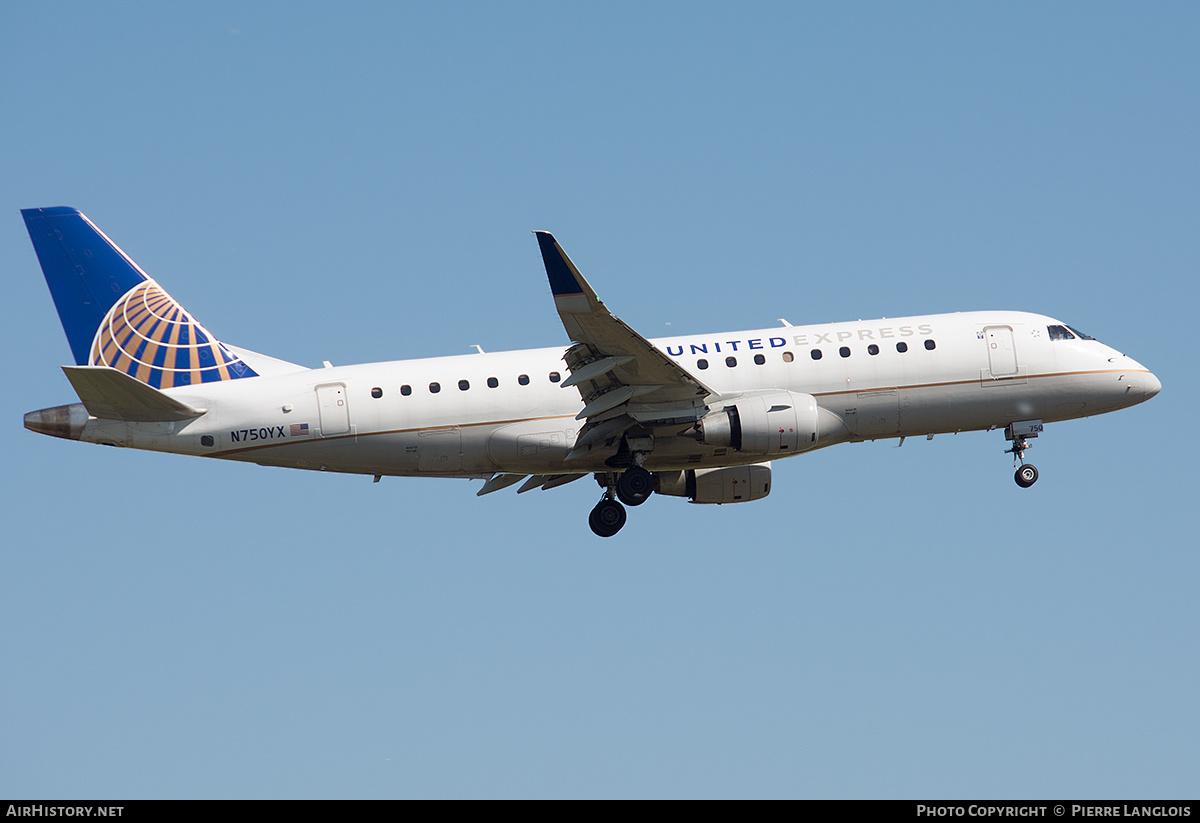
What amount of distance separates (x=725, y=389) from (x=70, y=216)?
754 inches

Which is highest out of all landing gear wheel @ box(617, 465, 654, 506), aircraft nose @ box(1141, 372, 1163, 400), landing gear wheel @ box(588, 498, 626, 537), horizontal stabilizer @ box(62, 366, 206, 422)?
aircraft nose @ box(1141, 372, 1163, 400)

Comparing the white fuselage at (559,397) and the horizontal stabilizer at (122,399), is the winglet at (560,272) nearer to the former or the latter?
the white fuselage at (559,397)

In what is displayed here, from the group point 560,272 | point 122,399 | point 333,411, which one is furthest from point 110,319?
point 560,272

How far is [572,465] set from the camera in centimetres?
3697

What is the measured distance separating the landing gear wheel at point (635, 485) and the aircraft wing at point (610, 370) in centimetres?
145

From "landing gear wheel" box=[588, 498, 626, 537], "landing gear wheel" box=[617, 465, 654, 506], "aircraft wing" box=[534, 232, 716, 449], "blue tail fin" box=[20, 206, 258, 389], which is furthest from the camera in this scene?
"landing gear wheel" box=[588, 498, 626, 537]

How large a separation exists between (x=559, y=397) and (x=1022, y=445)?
46.3ft

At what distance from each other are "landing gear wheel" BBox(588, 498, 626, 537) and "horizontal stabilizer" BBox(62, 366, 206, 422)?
11.5 m

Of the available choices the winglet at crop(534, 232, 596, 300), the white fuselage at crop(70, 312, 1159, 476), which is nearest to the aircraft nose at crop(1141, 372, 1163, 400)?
the white fuselage at crop(70, 312, 1159, 476)

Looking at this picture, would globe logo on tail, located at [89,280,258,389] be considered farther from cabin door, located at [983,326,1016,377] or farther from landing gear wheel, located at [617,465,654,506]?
cabin door, located at [983,326,1016,377]

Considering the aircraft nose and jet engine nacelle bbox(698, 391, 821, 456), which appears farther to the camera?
the aircraft nose

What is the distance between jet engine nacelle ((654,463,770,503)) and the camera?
40.9m

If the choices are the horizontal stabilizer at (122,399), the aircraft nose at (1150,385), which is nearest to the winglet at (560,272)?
the horizontal stabilizer at (122,399)
